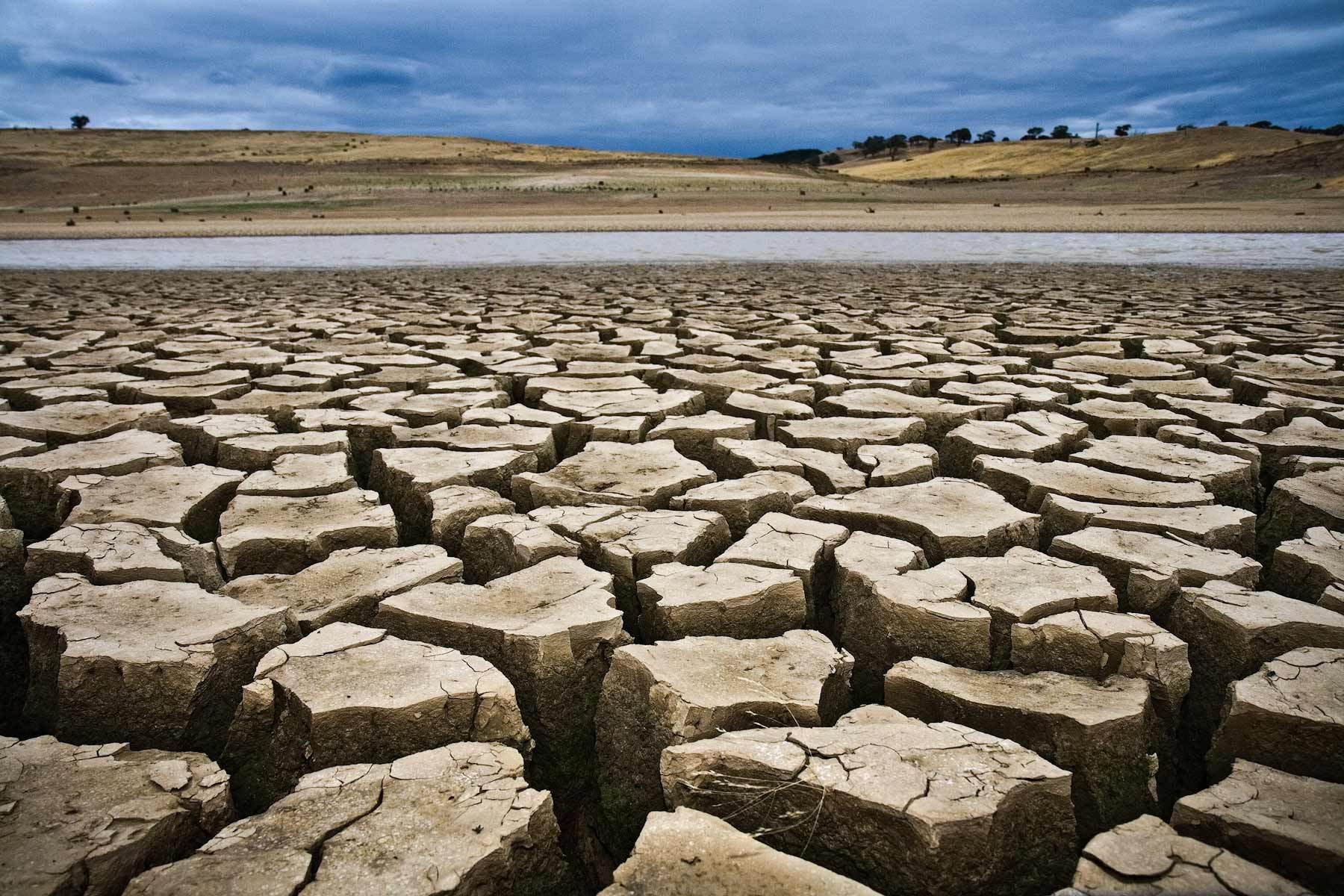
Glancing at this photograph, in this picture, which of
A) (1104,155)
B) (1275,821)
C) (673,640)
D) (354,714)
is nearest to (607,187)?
(1104,155)

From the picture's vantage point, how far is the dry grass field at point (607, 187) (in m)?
15.9

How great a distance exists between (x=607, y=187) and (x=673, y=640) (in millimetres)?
24712

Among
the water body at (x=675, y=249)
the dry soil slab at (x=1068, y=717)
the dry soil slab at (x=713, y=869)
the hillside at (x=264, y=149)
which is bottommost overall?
the dry soil slab at (x=1068, y=717)

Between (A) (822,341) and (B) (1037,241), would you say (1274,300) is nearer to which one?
(A) (822,341)

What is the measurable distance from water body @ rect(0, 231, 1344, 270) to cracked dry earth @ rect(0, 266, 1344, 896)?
6.69 meters

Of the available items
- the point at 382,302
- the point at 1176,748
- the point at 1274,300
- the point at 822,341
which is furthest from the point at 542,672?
the point at 1274,300

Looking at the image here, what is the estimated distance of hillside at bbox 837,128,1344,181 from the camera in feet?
96.6

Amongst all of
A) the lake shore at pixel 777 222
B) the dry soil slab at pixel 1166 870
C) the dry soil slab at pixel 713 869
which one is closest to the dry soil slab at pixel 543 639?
the dry soil slab at pixel 713 869

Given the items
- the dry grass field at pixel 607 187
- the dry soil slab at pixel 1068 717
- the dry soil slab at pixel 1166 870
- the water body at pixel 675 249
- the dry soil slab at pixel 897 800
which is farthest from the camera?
the dry grass field at pixel 607 187

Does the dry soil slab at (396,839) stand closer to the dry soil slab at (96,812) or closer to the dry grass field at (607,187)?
the dry soil slab at (96,812)

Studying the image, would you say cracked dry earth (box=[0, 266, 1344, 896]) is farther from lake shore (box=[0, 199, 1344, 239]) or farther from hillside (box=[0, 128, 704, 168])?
hillside (box=[0, 128, 704, 168])

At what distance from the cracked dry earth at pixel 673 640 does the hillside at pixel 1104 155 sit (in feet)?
104

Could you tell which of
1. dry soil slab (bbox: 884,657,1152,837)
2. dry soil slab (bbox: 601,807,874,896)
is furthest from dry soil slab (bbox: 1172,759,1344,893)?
dry soil slab (bbox: 601,807,874,896)

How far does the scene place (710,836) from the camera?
2.93ft
